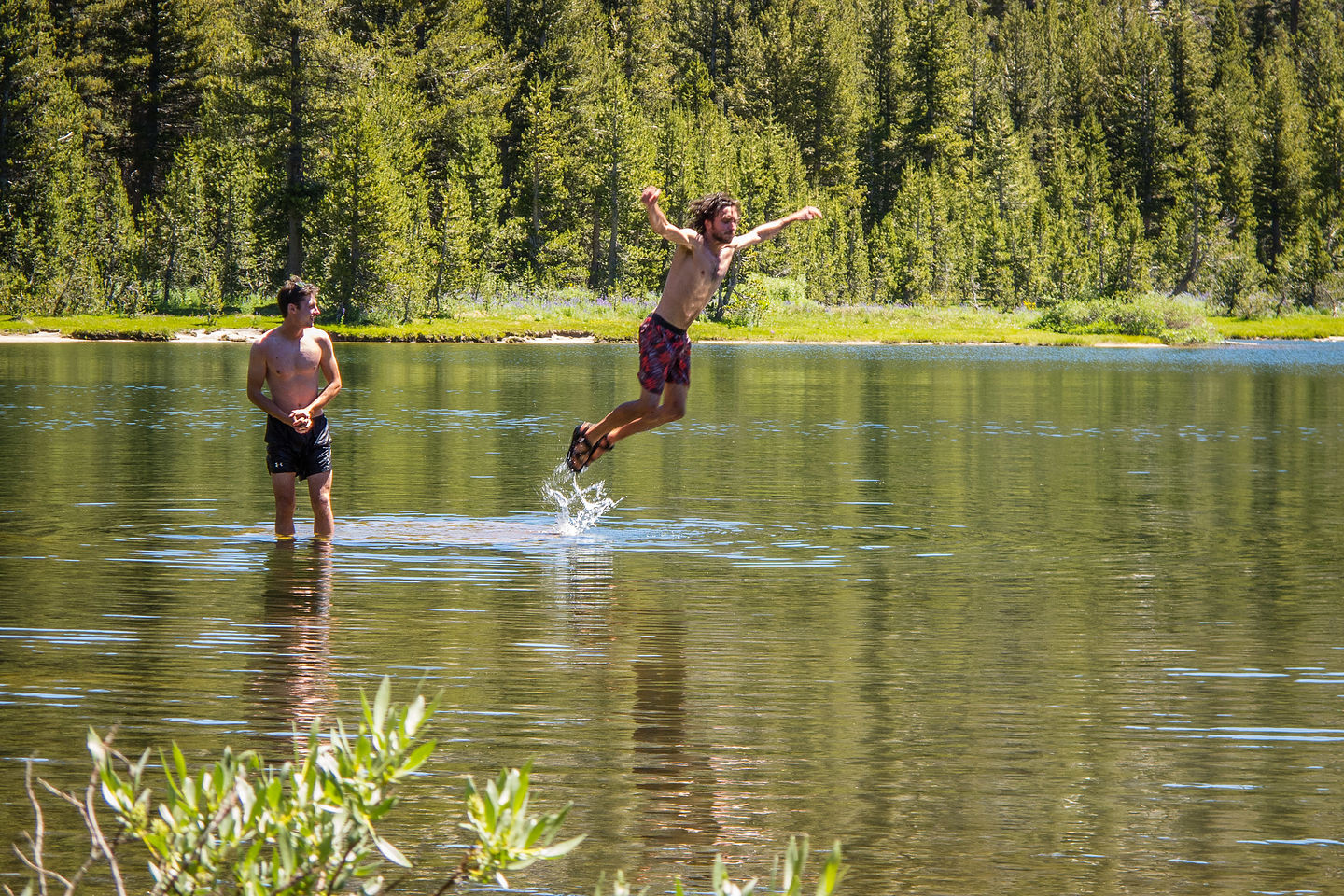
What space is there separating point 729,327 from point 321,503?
197ft

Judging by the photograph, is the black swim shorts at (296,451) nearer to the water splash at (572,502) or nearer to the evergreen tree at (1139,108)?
the water splash at (572,502)

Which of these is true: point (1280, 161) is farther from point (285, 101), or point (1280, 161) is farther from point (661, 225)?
point (661, 225)

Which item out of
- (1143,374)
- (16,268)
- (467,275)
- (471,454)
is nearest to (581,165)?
(467,275)

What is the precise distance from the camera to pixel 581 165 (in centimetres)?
8188

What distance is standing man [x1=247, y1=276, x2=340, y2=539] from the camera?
42.6ft

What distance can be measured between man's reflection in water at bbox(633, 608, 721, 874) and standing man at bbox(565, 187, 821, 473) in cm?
349

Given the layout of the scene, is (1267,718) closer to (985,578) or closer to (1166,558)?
(985,578)

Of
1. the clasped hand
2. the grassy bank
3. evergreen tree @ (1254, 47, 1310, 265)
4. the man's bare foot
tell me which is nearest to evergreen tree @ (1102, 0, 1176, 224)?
evergreen tree @ (1254, 47, 1310, 265)

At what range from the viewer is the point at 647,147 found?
78.2 metres

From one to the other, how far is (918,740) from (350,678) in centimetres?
300

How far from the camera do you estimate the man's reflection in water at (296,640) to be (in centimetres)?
744

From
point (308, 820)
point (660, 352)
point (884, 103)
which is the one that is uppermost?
point (884, 103)

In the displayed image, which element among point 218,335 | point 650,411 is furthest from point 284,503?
point 218,335

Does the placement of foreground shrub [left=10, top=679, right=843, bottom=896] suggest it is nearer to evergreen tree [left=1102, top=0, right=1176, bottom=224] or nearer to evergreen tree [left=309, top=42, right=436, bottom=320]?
evergreen tree [left=309, top=42, right=436, bottom=320]
